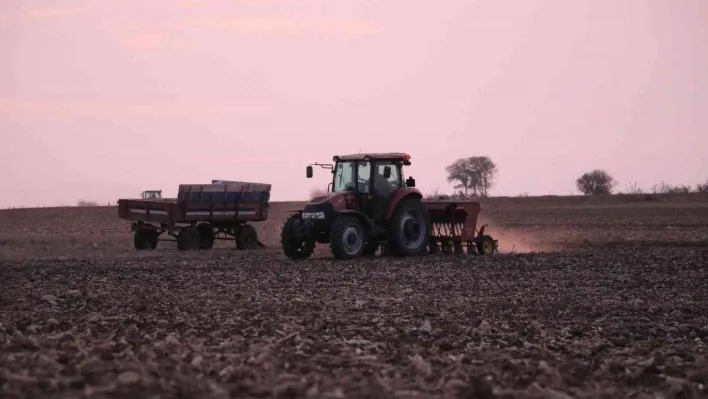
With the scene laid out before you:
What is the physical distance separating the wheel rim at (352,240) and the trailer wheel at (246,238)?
22.5ft

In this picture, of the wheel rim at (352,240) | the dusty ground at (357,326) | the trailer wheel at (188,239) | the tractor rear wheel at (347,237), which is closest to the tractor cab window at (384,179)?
the tractor rear wheel at (347,237)

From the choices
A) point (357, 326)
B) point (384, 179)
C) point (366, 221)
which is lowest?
point (357, 326)

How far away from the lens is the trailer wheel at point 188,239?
29.6m

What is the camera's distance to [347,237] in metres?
24.9

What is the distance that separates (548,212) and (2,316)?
153 feet

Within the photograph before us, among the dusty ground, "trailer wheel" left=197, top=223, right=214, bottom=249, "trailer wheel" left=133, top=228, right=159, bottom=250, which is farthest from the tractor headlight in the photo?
"trailer wheel" left=133, top=228, right=159, bottom=250

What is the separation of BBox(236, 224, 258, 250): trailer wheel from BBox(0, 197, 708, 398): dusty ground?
16.0ft

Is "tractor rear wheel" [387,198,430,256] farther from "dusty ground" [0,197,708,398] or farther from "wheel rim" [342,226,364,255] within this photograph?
"dusty ground" [0,197,708,398]

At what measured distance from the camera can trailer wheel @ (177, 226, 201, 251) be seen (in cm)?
2958

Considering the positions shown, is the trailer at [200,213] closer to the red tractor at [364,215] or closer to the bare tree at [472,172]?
the red tractor at [364,215]

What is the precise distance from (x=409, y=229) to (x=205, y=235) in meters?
7.36

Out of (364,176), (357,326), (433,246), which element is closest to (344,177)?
→ (364,176)

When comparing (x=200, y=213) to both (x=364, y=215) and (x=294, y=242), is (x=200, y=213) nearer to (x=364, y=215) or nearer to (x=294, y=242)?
(x=294, y=242)

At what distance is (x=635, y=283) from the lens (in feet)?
60.1
